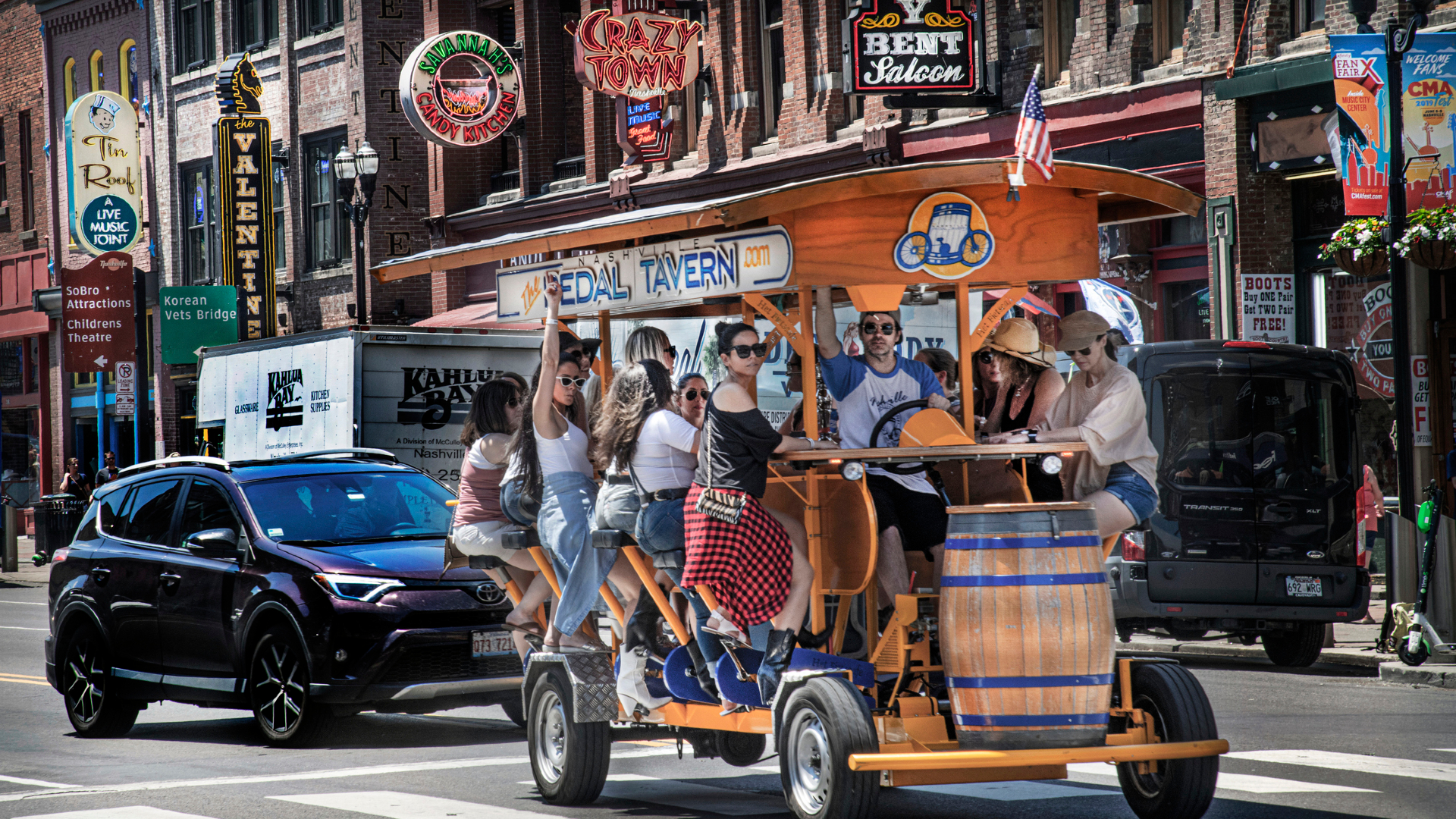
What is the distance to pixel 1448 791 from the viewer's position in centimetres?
864

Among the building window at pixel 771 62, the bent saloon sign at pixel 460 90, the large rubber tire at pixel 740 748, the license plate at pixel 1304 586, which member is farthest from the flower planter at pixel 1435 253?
the bent saloon sign at pixel 460 90

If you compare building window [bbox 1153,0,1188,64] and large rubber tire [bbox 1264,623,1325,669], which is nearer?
large rubber tire [bbox 1264,623,1325,669]

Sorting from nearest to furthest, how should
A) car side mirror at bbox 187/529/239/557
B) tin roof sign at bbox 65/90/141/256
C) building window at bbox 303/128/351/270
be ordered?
car side mirror at bbox 187/529/239/557, building window at bbox 303/128/351/270, tin roof sign at bbox 65/90/141/256

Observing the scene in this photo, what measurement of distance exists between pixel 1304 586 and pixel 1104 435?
7.05 metres

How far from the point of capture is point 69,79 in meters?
43.9

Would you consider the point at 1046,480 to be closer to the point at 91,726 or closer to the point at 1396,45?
the point at 91,726

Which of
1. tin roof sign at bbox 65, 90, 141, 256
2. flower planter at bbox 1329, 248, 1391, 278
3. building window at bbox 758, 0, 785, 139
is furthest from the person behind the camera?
tin roof sign at bbox 65, 90, 141, 256

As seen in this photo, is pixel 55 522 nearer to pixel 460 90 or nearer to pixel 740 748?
pixel 460 90

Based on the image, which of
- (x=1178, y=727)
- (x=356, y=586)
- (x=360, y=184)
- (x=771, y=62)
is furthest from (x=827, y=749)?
(x=771, y=62)

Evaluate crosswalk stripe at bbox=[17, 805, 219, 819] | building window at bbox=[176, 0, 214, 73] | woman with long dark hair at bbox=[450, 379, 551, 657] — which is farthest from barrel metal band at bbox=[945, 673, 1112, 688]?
building window at bbox=[176, 0, 214, 73]

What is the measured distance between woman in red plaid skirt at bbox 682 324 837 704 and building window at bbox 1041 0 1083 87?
51.7 ft

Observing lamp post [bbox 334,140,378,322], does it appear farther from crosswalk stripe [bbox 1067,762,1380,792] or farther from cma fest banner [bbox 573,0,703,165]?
crosswalk stripe [bbox 1067,762,1380,792]

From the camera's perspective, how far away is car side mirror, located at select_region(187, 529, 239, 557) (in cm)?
1169

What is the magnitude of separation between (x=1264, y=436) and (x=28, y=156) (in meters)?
37.8
